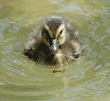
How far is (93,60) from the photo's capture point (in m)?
3.74

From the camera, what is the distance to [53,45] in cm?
345

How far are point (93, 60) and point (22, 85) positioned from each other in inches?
57.2

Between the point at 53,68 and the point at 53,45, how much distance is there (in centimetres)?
42

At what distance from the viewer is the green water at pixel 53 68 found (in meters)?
2.79

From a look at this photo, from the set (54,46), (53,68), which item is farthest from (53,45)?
(53,68)

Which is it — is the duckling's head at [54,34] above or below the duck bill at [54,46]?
above

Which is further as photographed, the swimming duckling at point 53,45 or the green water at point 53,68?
the swimming duckling at point 53,45

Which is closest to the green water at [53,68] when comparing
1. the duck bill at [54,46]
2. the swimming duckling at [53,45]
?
the swimming duckling at [53,45]

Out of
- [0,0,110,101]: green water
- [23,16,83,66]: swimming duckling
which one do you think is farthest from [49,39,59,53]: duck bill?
[0,0,110,101]: green water

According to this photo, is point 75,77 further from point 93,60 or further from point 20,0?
point 20,0

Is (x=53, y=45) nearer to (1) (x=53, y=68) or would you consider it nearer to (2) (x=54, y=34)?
(2) (x=54, y=34)

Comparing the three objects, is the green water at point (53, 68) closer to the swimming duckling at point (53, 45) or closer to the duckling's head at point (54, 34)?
the swimming duckling at point (53, 45)

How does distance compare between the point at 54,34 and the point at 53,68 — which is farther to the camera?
the point at 53,68

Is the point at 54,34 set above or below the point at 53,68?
above
